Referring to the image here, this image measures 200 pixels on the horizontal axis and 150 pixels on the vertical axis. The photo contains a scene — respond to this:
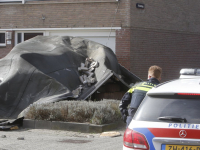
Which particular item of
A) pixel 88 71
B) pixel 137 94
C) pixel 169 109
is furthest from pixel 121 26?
pixel 169 109

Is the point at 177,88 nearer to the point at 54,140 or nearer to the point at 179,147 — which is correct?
the point at 179,147

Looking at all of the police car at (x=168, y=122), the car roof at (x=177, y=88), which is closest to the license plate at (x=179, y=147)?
the police car at (x=168, y=122)

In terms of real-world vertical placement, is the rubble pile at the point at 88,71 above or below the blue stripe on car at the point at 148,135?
above

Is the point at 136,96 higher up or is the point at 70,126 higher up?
the point at 136,96

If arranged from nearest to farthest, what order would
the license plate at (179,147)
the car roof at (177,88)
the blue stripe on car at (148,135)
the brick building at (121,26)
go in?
the license plate at (179,147) → the blue stripe on car at (148,135) → the car roof at (177,88) → the brick building at (121,26)

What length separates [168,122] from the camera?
4340 millimetres

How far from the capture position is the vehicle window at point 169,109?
4.32 meters

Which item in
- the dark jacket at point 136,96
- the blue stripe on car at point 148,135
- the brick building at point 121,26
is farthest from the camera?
the brick building at point 121,26

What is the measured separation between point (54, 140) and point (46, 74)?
3.39 metres

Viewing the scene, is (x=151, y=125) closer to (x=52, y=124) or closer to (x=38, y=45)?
(x=52, y=124)

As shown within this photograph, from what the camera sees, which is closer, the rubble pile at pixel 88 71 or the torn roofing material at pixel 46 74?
the torn roofing material at pixel 46 74

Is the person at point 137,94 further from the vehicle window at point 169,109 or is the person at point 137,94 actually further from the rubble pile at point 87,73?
the rubble pile at point 87,73

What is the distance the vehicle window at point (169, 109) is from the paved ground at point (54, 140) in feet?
11.2

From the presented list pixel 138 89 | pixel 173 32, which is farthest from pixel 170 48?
pixel 138 89
